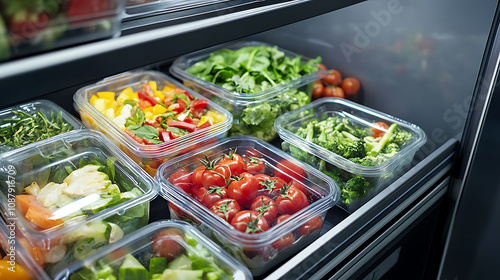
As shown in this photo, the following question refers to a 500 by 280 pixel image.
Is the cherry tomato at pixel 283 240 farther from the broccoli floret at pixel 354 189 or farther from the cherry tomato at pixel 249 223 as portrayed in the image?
the broccoli floret at pixel 354 189

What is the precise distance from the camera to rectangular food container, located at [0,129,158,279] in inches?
38.3

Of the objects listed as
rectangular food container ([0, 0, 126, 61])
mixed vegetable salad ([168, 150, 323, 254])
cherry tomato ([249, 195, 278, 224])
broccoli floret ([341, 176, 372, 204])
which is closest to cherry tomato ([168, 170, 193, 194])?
mixed vegetable salad ([168, 150, 323, 254])

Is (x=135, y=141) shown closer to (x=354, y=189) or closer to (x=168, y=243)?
(x=168, y=243)

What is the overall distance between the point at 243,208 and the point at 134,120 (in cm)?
53

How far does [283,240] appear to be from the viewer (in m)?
1.09

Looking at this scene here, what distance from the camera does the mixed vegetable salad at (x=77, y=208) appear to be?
98 centimetres

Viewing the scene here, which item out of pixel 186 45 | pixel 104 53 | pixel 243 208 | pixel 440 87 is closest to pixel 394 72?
pixel 440 87

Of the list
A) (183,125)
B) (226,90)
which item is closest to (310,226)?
(183,125)

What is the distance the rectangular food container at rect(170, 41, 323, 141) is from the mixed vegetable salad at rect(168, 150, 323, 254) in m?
0.27

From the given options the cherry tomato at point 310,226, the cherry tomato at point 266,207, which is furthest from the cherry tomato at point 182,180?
the cherry tomato at point 310,226

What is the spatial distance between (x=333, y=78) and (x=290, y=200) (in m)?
0.85

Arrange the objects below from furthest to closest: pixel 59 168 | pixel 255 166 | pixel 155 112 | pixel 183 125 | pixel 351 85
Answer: pixel 351 85 → pixel 155 112 → pixel 183 125 → pixel 255 166 → pixel 59 168

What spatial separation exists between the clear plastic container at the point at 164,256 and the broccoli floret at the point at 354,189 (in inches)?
19.5

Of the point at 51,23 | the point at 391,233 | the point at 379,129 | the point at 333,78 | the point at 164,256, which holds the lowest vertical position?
the point at 391,233
